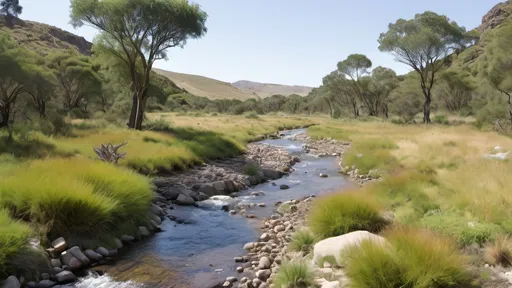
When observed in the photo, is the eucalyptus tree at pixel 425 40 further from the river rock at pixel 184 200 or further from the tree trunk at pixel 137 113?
the river rock at pixel 184 200

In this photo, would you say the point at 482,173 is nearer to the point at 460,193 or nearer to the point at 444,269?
the point at 460,193

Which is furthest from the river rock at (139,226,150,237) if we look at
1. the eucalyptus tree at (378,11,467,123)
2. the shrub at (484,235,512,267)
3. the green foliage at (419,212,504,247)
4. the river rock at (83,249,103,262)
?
the eucalyptus tree at (378,11,467,123)

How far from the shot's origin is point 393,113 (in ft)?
212

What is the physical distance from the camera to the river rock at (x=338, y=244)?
579cm

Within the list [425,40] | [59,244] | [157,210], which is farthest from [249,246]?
[425,40]

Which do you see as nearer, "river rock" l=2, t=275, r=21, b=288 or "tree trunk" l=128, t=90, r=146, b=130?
"river rock" l=2, t=275, r=21, b=288

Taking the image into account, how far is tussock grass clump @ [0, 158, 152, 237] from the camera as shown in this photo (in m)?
6.95

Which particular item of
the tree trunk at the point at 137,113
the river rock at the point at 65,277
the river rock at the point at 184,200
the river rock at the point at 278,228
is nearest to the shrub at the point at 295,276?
the river rock at the point at 278,228

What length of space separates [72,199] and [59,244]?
2.95 ft

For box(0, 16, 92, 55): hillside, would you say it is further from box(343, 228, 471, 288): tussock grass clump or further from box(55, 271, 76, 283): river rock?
box(343, 228, 471, 288): tussock grass clump

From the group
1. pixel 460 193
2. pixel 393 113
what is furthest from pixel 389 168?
pixel 393 113

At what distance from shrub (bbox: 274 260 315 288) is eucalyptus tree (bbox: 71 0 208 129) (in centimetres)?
2276

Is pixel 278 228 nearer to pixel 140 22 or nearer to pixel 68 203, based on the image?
pixel 68 203

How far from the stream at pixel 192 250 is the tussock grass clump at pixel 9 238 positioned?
1.13m
